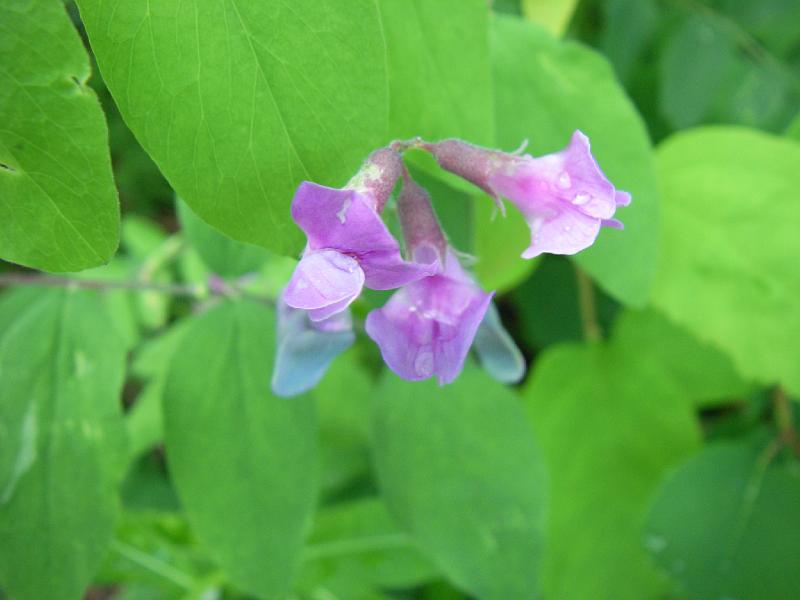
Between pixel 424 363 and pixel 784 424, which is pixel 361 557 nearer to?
pixel 784 424

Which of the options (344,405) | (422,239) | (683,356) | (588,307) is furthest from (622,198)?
(683,356)

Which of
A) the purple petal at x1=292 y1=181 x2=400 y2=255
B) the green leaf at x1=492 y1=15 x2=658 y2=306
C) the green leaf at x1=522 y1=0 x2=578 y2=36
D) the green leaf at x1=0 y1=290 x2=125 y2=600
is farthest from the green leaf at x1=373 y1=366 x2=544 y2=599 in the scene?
the green leaf at x1=522 y1=0 x2=578 y2=36

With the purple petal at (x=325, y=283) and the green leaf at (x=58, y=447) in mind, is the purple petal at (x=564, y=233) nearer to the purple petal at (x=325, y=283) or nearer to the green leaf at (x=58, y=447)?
the purple petal at (x=325, y=283)

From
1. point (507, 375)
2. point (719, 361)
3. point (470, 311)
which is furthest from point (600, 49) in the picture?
point (470, 311)

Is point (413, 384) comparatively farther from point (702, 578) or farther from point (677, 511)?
point (702, 578)

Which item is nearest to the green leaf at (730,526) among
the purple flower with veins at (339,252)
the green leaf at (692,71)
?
the green leaf at (692,71)

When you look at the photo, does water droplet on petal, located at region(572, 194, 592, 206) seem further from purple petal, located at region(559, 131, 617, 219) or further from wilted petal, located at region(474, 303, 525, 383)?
wilted petal, located at region(474, 303, 525, 383)
